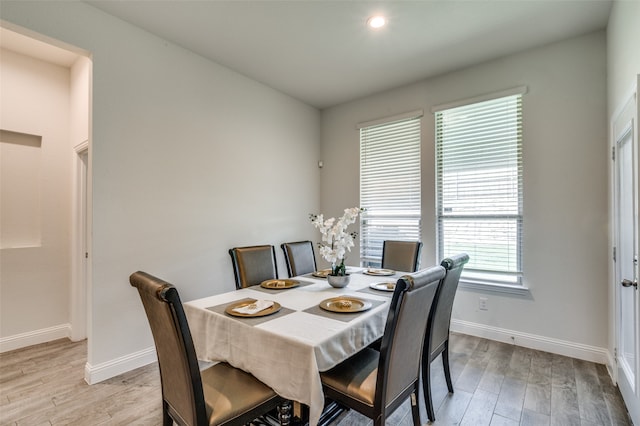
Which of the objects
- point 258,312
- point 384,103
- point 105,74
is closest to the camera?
point 258,312

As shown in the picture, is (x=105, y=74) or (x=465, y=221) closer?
(x=105, y=74)

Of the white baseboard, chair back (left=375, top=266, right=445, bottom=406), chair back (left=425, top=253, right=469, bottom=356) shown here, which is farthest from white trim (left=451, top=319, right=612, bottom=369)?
the white baseboard

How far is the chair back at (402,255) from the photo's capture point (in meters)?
3.01

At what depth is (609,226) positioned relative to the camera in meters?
2.64

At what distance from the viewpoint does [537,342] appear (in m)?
2.98

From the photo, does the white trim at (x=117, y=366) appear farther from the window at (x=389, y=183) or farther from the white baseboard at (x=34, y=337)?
the window at (x=389, y=183)

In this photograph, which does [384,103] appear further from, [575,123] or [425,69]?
[575,123]

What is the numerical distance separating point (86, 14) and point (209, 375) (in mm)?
2805

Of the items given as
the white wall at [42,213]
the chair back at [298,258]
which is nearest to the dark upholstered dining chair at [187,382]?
the chair back at [298,258]

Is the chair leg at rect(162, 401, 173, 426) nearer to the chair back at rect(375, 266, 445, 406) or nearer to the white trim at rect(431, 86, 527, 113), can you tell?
the chair back at rect(375, 266, 445, 406)

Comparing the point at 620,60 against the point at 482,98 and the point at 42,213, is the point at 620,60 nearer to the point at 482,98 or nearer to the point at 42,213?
the point at 482,98

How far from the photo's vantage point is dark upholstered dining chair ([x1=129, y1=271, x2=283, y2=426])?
1209 millimetres

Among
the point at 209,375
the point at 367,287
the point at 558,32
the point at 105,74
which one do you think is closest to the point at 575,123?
the point at 558,32

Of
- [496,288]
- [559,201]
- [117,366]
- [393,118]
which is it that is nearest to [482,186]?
[559,201]
